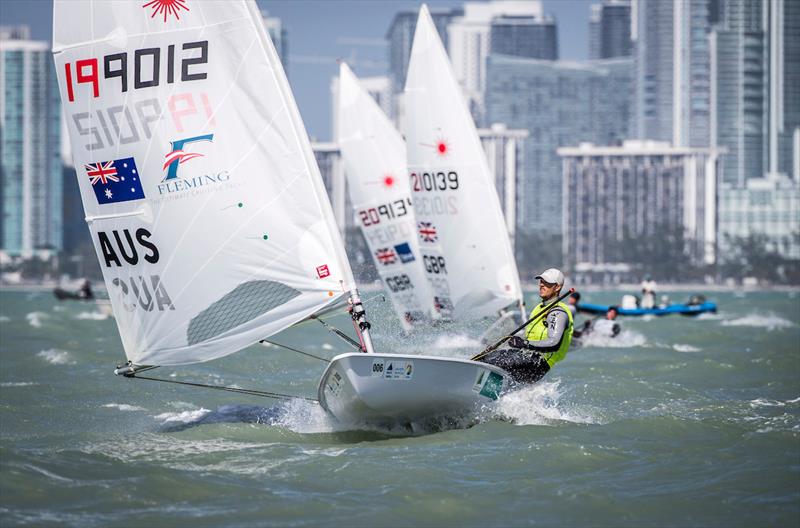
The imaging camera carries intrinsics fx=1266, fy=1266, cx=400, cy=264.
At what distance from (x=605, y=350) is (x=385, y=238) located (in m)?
4.62

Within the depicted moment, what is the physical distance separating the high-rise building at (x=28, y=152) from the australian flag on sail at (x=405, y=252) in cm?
15401

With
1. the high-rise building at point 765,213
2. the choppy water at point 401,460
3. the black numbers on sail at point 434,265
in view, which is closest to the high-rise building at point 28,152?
the high-rise building at point 765,213

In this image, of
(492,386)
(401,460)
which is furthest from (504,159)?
(401,460)

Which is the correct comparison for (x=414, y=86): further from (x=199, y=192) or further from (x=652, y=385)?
(x=199, y=192)

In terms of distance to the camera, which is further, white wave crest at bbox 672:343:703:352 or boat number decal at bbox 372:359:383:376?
white wave crest at bbox 672:343:703:352

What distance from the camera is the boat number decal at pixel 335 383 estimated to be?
1014cm

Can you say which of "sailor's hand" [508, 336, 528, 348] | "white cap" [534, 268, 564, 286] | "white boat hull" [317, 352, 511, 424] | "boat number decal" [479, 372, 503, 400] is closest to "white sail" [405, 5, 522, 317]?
"white cap" [534, 268, 564, 286]

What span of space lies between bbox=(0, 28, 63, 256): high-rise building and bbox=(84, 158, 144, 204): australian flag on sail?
163352mm

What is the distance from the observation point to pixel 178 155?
34.2ft

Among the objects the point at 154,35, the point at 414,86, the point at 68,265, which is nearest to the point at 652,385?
the point at 414,86

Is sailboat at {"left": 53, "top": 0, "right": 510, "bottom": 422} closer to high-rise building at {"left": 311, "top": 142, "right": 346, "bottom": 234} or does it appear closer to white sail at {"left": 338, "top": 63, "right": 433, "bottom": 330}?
white sail at {"left": 338, "top": 63, "right": 433, "bottom": 330}

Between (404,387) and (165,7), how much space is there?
365cm

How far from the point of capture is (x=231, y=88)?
10336 mm

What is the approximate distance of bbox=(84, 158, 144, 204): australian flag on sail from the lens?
415 inches
